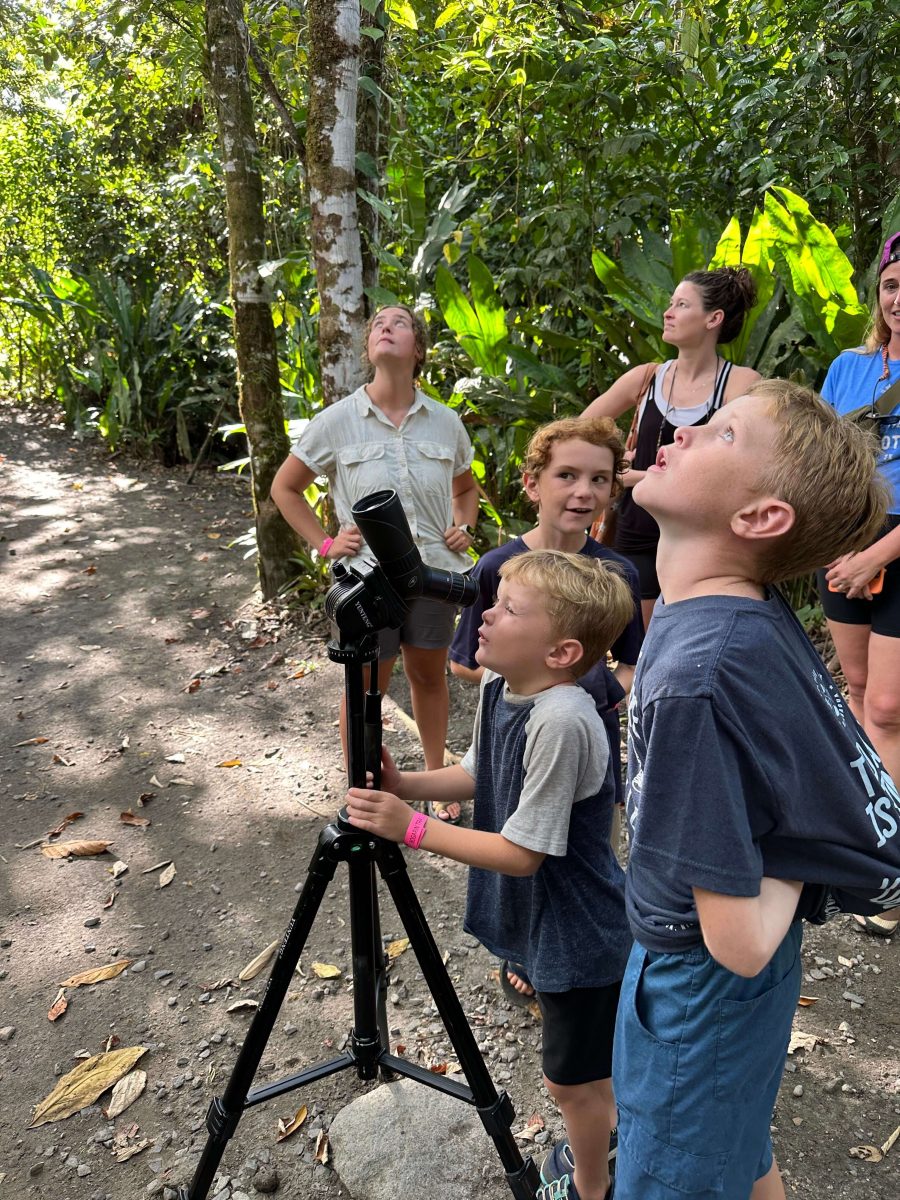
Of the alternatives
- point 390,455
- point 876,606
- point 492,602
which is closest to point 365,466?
point 390,455

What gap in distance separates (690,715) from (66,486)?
7.68m

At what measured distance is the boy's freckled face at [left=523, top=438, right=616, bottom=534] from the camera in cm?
215

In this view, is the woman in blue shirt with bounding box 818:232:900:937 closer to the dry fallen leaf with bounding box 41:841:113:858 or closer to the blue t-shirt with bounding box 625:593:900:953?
the blue t-shirt with bounding box 625:593:900:953

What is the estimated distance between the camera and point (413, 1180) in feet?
6.06

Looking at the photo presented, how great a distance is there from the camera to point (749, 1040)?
109 cm

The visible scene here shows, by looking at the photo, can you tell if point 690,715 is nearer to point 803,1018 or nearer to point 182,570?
point 803,1018

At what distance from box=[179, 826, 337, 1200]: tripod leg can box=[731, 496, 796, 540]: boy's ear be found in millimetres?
841

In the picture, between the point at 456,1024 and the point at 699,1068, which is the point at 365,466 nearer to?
the point at 456,1024

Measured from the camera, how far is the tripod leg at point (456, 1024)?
150 cm

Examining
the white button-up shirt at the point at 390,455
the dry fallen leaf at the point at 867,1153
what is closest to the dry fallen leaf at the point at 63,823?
the white button-up shirt at the point at 390,455

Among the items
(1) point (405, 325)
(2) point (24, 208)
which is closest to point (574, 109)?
(1) point (405, 325)

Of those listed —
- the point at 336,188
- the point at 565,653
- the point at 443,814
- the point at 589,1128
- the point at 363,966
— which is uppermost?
the point at 336,188

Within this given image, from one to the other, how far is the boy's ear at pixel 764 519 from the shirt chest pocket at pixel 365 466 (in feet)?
6.26

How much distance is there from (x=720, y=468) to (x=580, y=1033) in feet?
3.48
